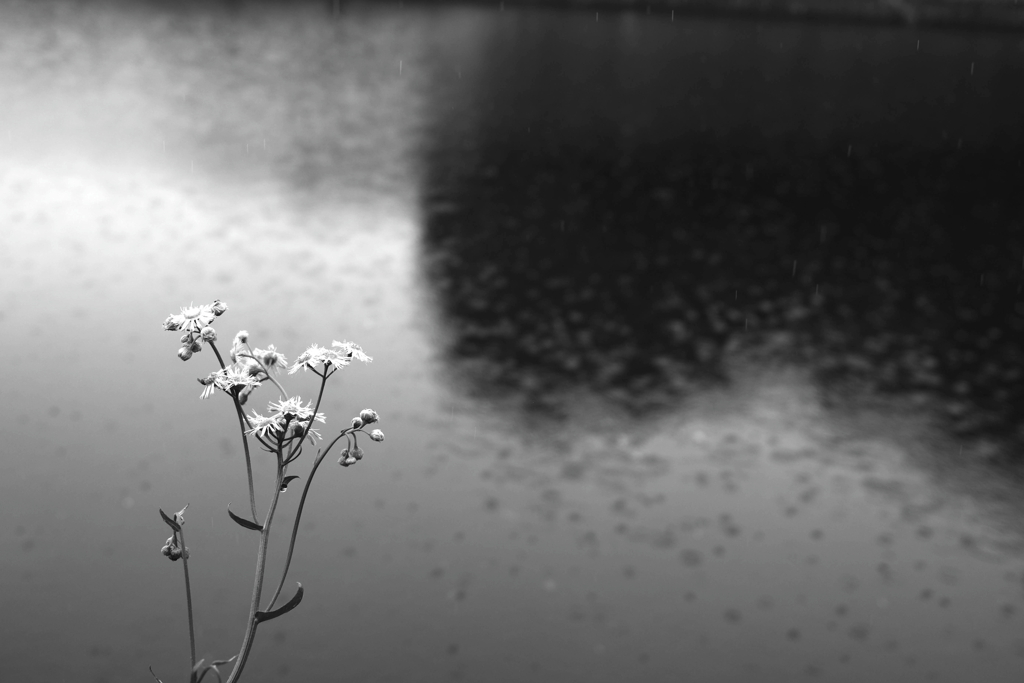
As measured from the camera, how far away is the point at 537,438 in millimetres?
7926

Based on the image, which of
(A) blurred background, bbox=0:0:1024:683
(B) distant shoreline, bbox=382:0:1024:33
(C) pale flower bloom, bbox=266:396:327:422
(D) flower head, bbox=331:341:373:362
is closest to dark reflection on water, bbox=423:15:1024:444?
(A) blurred background, bbox=0:0:1024:683

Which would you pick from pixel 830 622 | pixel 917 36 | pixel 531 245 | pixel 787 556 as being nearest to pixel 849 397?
pixel 787 556

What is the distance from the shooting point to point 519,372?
29.1 ft

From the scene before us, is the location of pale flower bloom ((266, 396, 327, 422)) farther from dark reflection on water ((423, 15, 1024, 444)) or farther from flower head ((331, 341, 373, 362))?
dark reflection on water ((423, 15, 1024, 444))

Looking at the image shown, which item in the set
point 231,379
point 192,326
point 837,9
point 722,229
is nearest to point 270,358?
point 231,379

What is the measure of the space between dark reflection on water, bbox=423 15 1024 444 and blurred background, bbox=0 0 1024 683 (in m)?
0.07

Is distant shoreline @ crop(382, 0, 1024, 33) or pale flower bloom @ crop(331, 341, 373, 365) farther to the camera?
distant shoreline @ crop(382, 0, 1024, 33)

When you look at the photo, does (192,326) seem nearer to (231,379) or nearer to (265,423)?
A: (231,379)

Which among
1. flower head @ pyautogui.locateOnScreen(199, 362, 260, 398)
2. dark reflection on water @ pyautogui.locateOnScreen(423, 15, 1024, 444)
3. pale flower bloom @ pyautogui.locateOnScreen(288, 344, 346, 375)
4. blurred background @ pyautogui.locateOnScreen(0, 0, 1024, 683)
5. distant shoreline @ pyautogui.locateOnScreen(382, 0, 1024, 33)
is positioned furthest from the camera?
distant shoreline @ pyautogui.locateOnScreen(382, 0, 1024, 33)

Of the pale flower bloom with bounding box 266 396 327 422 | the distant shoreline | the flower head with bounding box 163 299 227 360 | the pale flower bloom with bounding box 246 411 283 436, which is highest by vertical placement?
the distant shoreline

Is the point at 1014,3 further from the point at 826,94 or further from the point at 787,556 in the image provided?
the point at 787,556

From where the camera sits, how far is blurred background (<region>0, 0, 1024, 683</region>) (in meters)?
6.00

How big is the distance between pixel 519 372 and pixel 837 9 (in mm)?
20361

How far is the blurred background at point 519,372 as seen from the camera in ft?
19.7
